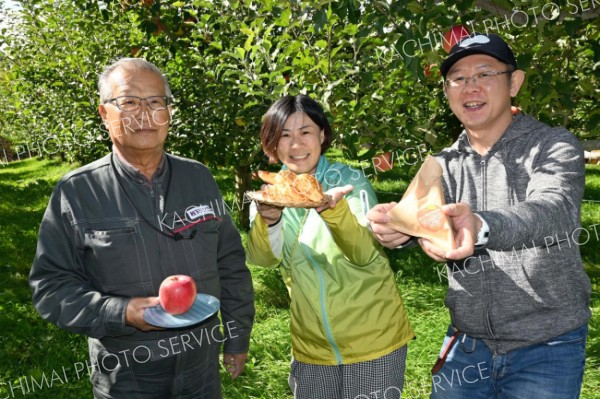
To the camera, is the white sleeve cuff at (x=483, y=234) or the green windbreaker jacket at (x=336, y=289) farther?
the green windbreaker jacket at (x=336, y=289)

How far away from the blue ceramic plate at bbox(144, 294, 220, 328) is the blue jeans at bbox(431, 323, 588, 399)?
2.95ft

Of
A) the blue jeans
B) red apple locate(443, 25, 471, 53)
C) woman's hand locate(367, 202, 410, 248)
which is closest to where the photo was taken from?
woman's hand locate(367, 202, 410, 248)

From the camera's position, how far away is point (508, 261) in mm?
1966

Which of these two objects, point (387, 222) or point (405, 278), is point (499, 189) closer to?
point (387, 222)

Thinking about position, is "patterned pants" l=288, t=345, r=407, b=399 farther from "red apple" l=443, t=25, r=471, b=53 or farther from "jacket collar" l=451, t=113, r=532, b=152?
"red apple" l=443, t=25, r=471, b=53

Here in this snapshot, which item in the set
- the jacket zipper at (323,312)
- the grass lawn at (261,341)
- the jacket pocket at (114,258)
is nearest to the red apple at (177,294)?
the jacket pocket at (114,258)

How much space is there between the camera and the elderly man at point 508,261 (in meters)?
1.88

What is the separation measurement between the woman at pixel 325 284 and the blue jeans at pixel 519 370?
31cm

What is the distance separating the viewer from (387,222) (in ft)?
5.83

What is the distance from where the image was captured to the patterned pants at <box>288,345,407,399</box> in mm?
2383

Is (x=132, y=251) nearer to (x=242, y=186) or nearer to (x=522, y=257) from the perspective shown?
(x=522, y=257)

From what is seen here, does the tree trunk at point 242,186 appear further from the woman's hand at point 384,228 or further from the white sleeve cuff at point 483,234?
the white sleeve cuff at point 483,234

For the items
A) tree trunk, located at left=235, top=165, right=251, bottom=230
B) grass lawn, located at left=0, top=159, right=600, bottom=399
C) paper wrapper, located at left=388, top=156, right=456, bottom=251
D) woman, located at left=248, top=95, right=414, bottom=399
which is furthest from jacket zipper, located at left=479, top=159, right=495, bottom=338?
tree trunk, located at left=235, top=165, right=251, bottom=230

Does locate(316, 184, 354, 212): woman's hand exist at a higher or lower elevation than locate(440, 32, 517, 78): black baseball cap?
lower
